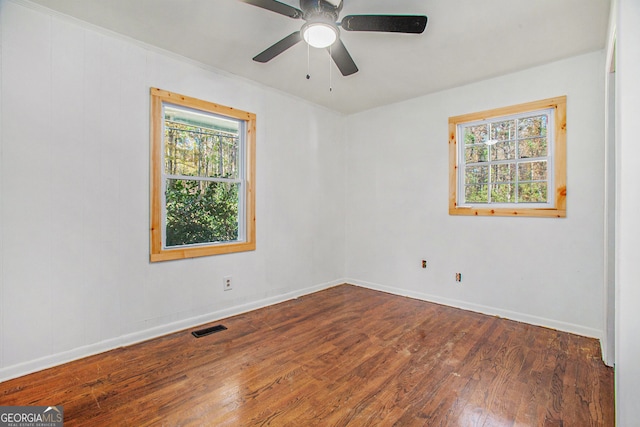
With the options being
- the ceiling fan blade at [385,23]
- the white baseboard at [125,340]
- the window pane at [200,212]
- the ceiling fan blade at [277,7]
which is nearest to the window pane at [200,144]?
the window pane at [200,212]

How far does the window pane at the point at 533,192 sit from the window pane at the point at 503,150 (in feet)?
1.19

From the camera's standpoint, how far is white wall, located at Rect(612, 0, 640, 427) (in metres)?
1.35

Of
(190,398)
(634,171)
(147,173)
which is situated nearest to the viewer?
(634,171)

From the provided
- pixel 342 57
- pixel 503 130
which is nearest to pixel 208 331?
pixel 342 57

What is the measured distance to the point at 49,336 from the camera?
230cm

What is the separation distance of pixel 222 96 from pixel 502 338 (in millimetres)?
3696

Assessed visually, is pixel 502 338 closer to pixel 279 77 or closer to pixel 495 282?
pixel 495 282

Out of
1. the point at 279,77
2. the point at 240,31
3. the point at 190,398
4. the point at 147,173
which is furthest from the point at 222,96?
the point at 190,398

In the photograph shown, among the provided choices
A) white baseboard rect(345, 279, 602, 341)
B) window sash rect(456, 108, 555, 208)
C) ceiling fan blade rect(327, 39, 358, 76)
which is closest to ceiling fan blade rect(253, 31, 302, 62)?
ceiling fan blade rect(327, 39, 358, 76)

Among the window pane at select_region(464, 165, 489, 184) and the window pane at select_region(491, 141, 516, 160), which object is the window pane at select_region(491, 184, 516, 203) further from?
the window pane at select_region(491, 141, 516, 160)

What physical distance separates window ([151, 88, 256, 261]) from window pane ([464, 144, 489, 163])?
102 inches

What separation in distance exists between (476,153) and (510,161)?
0.39 meters

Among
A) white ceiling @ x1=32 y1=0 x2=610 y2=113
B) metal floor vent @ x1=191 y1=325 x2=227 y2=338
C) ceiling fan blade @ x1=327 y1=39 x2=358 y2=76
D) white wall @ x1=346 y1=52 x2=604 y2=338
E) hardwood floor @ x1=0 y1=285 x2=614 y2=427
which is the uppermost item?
white ceiling @ x1=32 y1=0 x2=610 y2=113

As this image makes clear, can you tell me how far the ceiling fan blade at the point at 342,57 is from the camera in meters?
2.27
